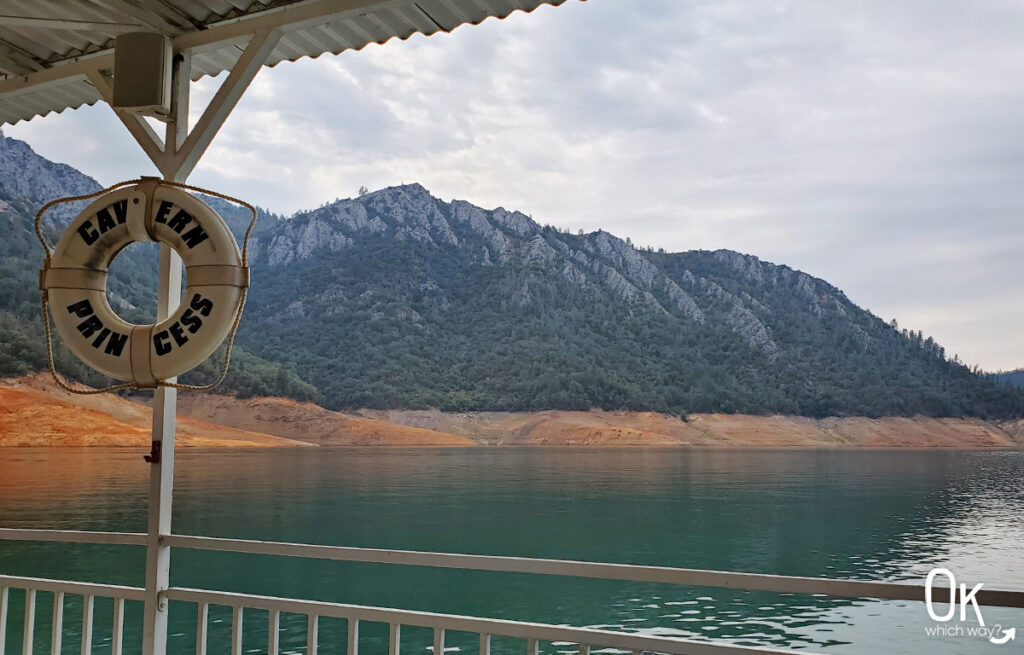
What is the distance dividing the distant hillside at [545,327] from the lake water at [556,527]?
482 cm

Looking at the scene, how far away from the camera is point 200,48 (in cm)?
224

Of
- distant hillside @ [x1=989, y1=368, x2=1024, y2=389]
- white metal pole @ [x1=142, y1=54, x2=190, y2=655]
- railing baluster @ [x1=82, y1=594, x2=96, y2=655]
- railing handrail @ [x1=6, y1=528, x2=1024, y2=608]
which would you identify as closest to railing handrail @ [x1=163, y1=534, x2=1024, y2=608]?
railing handrail @ [x1=6, y1=528, x2=1024, y2=608]

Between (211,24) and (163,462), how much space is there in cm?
113

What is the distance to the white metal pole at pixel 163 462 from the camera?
2.04m

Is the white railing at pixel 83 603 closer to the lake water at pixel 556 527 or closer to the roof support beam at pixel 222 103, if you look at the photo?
the roof support beam at pixel 222 103

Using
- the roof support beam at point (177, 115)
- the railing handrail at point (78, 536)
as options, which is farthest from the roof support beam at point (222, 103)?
the railing handrail at point (78, 536)

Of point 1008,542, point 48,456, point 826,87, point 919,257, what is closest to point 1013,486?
point 1008,542

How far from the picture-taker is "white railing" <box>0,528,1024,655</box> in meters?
1.37

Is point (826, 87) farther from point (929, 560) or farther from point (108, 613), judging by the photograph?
point (108, 613)

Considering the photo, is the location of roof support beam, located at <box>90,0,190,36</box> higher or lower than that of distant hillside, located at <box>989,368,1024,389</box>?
lower

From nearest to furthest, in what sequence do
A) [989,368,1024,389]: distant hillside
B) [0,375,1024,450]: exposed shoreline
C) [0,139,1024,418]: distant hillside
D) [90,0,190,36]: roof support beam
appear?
[90,0,190,36]: roof support beam, [0,375,1024,450]: exposed shoreline, [0,139,1024,418]: distant hillside, [989,368,1024,389]: distant hillside

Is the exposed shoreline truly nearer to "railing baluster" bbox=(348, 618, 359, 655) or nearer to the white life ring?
the white life ring

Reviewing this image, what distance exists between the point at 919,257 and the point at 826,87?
49.4 feet

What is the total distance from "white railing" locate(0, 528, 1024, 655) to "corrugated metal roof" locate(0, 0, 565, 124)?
49.0 inches
